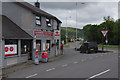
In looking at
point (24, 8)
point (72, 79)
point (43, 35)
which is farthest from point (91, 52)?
point (72, 79)

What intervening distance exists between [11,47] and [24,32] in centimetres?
285

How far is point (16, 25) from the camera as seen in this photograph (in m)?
16.2

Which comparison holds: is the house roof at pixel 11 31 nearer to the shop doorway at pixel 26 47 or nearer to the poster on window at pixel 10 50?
the shop doorway at pixel 26 47

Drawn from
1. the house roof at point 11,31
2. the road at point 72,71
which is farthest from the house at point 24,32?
the road at point 72,71

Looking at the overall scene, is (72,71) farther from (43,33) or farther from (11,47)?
(43,33)

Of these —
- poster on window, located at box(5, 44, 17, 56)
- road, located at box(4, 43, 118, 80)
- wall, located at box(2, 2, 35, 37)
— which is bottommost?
road, located at box(4, 43, 118, 80)

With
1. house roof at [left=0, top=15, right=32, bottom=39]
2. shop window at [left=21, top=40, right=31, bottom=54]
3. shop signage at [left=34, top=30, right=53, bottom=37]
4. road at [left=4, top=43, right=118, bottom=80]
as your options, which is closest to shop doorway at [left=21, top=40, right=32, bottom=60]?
shop window at [left=21, top=40, right=31, bottom=54]

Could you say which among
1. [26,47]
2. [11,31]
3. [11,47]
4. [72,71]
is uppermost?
[11,31]

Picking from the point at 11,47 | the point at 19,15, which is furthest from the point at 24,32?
the point at 11,47

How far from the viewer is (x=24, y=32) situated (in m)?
16.7

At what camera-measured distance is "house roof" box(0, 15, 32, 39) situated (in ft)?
45.0

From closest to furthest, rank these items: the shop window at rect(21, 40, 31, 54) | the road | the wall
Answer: the road
the wall
the shop window at rect(21, 40, 31, 54)

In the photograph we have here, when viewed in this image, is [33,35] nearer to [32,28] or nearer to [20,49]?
[32,28]

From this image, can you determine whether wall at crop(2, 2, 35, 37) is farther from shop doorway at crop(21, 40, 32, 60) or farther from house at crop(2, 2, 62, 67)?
shop doorway at crop(21, 40, 32, 60)
